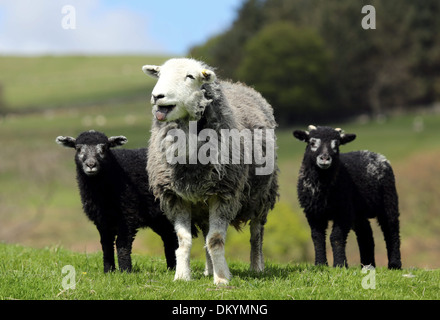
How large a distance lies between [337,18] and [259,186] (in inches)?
2518

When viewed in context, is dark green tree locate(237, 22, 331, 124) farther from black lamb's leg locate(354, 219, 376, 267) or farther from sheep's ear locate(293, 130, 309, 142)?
sheep's ear locate(293, 130, 309, 142)

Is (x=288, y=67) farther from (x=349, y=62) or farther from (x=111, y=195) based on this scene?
(x=111, y=195)

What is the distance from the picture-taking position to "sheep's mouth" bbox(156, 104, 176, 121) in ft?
26.3

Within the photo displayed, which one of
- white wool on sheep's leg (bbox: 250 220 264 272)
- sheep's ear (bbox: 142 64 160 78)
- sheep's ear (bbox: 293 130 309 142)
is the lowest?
white wool on sheep's leg (bbox: 250 220 264 272)

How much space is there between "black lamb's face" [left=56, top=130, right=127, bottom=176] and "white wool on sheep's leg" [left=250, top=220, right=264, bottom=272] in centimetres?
259

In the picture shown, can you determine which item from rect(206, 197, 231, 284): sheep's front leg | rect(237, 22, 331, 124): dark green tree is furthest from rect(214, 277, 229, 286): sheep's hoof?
rect(237, 22, 331, 124): dark green tree

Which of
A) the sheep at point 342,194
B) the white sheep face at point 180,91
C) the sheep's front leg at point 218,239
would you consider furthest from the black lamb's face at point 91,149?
the sheep at point 342,194

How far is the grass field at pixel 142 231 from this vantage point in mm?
9125

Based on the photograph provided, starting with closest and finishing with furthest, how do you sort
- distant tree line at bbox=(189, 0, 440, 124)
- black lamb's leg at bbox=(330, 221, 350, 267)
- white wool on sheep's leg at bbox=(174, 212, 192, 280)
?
1. white wool on sheep's leg at bbox=(174, 212, 192, 280)
2. black lamb's leg at bbox=(330, 221, 350, 267)
3. distant tree line at bbox=(189, 0, 440, 124)

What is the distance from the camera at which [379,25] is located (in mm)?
69062

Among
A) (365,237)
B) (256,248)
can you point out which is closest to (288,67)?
(365,237)

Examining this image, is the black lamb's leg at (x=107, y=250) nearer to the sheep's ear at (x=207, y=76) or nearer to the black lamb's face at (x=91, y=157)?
the black lamb's face at (x=91, y=157)

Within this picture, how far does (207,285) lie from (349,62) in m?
64.9

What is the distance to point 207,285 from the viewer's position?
315 inches
